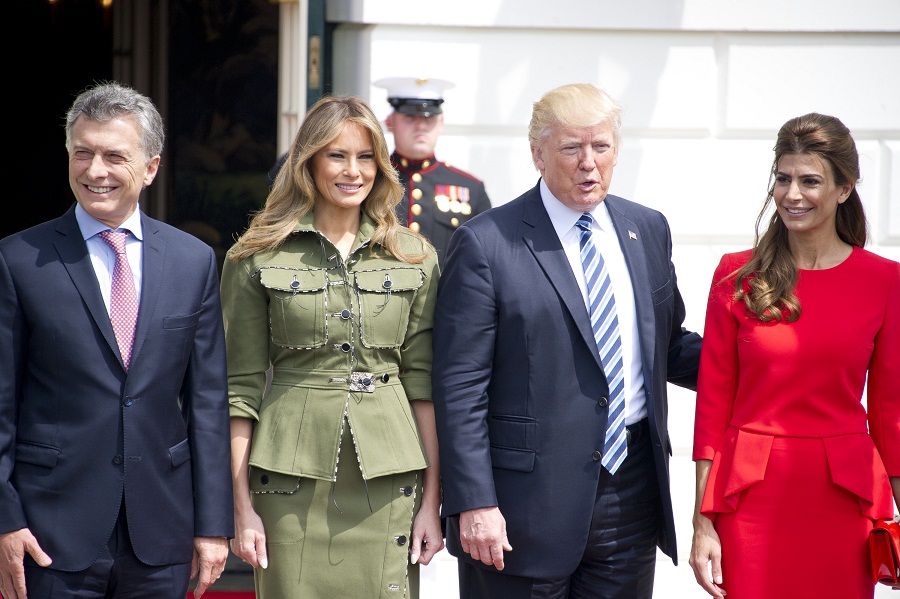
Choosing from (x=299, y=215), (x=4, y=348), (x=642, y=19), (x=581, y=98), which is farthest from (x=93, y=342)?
(x=642, y=19)

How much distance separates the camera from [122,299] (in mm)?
2684

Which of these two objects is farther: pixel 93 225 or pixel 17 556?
pixel 93 225

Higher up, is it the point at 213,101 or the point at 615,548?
the point at 213,101

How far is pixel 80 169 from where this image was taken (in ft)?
8.85

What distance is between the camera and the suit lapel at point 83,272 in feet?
8.57

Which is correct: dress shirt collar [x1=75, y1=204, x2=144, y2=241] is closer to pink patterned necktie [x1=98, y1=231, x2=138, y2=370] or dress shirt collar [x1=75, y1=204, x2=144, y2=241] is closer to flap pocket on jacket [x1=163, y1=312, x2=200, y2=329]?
pink patterned necktie [x1=98, y1=231, x2=138, y2=370]

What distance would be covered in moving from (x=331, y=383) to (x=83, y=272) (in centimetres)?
70

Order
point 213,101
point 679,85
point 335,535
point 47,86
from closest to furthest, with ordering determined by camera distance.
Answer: point 335,535
point 679,85
point 213,101
point 47,86

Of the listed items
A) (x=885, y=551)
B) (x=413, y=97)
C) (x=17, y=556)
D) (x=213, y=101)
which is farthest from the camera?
(x=213, y=101)

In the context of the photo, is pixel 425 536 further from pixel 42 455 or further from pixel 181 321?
pixel 42 455

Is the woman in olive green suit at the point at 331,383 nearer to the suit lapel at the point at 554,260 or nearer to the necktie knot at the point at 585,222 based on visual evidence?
the suit lapel at the point at 554,260

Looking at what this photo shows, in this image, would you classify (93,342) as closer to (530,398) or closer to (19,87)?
(530,398)

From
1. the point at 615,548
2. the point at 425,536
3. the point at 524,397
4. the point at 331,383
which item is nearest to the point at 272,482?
the point at 331,383

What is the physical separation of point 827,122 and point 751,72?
2387 mm
